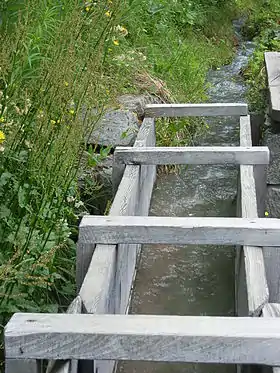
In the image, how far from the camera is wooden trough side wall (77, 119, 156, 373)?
86.7 inches

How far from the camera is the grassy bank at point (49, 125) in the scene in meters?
2.61

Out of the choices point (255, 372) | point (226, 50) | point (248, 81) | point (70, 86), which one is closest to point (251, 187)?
point (70, 86)

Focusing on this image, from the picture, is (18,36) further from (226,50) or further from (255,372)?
(226,50)

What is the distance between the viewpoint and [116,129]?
4.70 metres

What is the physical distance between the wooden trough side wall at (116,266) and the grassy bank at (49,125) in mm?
167

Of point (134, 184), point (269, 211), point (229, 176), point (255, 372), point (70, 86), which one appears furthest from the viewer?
point (229, 176)

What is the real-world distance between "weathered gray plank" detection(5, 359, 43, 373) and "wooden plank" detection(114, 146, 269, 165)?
2.14 metres

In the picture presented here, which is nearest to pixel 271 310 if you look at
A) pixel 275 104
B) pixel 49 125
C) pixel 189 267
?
pixel 49 125

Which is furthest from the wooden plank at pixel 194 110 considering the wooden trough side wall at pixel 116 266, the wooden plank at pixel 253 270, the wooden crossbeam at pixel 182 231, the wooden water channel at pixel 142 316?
the wooden crossbeam at pixel 182 231

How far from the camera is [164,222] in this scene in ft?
8.59

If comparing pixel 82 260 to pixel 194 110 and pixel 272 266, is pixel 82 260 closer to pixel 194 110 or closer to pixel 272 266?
pixel 272 266

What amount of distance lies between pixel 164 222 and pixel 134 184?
0.97 metres

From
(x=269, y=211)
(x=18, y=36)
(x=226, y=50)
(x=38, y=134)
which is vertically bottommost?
(x=38, y=134)

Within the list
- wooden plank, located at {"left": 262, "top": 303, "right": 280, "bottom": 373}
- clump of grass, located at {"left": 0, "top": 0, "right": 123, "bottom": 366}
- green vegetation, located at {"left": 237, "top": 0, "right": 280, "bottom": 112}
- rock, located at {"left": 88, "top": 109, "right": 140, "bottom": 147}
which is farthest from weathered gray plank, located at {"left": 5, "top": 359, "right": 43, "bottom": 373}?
green vegetation, located at {"left": 237, "top": 0, "right": 280, "bottom": 112}
